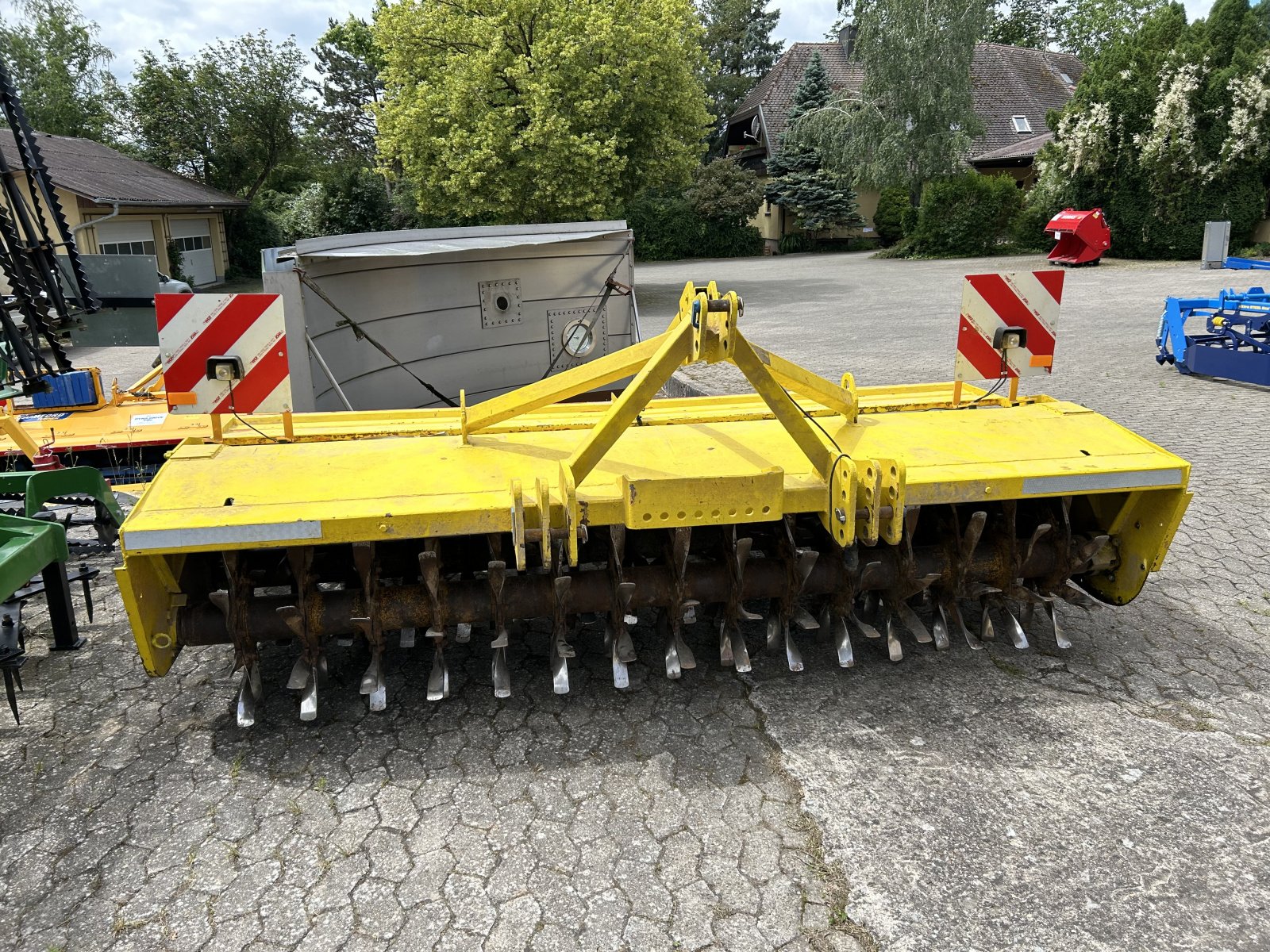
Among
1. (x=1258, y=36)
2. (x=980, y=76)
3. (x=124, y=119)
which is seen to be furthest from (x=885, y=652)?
(x=980, y=76)

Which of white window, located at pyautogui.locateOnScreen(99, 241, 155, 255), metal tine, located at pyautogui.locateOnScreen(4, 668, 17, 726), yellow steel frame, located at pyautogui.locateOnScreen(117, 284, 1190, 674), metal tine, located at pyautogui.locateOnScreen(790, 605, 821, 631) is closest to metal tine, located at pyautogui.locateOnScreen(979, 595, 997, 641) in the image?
yellow steel frame, located at pyautogui.locateOnScreen(117, 284, 1190, 674)

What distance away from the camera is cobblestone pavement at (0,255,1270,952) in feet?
7.70

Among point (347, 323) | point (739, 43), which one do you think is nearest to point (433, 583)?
point (347, 323)

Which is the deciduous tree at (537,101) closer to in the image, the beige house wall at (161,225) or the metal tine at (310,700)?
the beige house wall at (161,225)

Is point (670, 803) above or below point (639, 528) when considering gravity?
below

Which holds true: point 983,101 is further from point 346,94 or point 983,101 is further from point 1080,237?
point 346,94

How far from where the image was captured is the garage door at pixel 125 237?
71.3 ft

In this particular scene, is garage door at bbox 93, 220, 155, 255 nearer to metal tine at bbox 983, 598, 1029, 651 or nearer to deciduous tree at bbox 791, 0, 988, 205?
deciduous tree at bbox 791, 0, 988, 205

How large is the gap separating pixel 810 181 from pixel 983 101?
34.8 feet

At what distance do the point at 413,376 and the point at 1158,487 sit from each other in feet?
14.8

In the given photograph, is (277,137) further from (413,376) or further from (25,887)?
(25,887)

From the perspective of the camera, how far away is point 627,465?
3.34m

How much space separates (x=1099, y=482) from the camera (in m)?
3.22

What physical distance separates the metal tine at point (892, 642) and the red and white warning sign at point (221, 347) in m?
2.62
